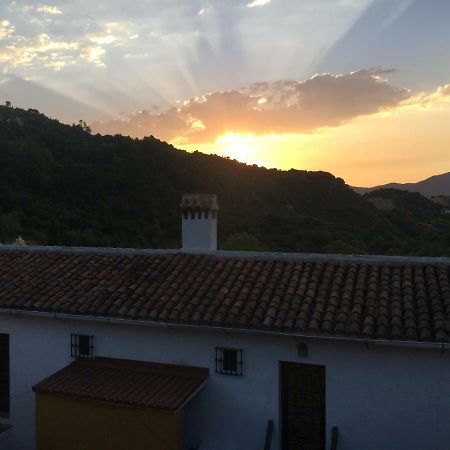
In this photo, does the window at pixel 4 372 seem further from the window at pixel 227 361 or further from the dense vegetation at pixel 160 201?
the dense vegetation at pixel 160 201

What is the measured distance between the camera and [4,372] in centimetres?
1003

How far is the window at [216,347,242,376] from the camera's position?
825cm

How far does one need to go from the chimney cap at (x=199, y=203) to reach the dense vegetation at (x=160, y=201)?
15.5 meters

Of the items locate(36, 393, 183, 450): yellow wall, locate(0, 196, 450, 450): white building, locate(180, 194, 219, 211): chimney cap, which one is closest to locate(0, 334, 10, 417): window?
locate(0, 196, 450, 450): white building

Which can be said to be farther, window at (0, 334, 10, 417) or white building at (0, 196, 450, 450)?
window at (0, 334, 10, 417)

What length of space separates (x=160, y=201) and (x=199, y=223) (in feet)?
102

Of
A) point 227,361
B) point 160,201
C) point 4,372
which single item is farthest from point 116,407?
point 160,201

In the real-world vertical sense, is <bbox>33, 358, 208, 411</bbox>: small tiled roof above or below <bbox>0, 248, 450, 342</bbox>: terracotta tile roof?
below

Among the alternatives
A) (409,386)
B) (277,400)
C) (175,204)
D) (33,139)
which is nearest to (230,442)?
(277,400)

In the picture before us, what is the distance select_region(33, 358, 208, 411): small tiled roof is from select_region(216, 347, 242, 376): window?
28cm

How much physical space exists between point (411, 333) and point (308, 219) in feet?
105

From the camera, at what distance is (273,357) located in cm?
802

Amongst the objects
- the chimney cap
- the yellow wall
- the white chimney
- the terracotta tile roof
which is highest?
the chimney cap

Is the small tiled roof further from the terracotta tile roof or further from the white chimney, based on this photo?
the white chimney
